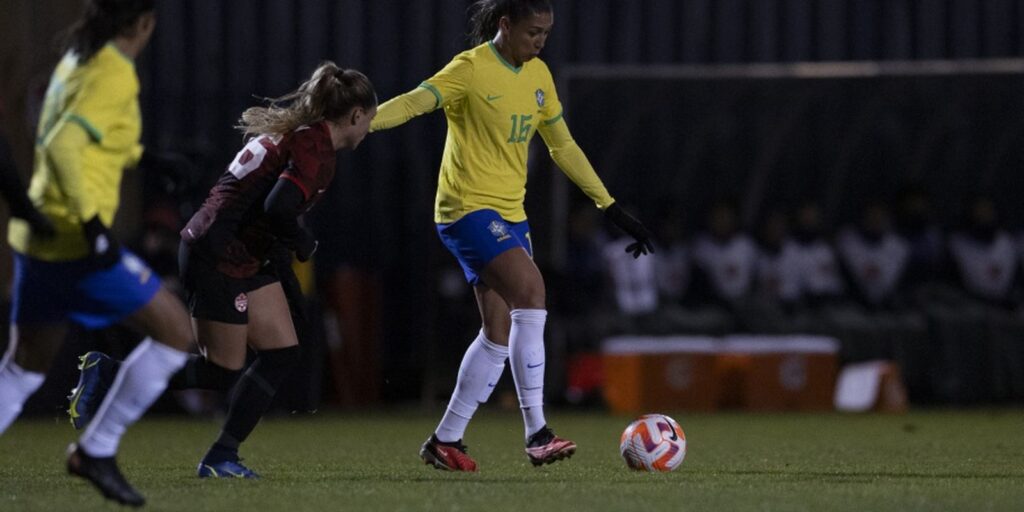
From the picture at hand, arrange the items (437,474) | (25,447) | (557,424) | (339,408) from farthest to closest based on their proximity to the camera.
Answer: (339,408), (557,424), (25,447), (437,474)

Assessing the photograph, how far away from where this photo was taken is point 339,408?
14023mm

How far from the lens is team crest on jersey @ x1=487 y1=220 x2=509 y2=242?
7293mm

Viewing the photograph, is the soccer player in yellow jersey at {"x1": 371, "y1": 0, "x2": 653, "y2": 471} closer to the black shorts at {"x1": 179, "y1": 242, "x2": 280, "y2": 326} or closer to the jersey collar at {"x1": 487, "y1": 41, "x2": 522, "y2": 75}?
the jersey collar at {"x1": 487, "y1": 41, "x2": 522, "y2": 75}

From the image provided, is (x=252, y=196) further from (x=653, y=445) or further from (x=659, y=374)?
(x=659, y=374)

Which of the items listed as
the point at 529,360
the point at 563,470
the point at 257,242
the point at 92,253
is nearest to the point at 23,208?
the point at 92,253

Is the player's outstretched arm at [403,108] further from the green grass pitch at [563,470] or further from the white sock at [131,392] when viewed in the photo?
the white sock at [131,392]

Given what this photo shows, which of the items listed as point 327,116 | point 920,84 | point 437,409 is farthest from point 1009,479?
point 920,84

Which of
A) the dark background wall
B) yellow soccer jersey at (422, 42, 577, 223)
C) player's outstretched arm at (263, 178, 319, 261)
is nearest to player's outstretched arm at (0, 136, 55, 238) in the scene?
player's outstretched arm at (263, 178, 319, 261)

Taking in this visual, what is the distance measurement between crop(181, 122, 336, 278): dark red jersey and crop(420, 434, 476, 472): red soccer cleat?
121 centimetres

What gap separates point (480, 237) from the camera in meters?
7.29

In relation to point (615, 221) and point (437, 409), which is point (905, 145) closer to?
point (437, 409)

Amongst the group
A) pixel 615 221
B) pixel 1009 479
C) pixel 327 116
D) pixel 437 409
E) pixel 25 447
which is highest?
pixel 327 116

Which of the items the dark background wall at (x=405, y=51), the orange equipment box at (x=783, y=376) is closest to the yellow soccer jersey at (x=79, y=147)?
the orange equipment box at (x=783, y=376)

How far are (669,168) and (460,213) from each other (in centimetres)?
900
